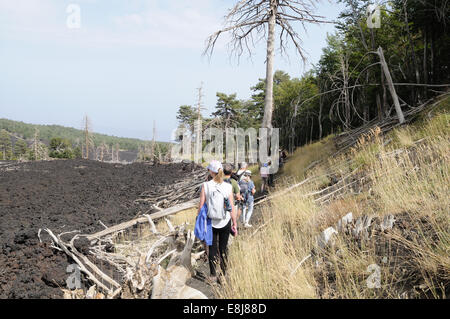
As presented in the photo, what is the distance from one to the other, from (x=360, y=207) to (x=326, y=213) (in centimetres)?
59

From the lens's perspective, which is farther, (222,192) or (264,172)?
(264,172)

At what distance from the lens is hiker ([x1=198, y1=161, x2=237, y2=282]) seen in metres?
4.36

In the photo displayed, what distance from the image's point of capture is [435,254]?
2.93 metres

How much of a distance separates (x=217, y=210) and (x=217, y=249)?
24.6 inches

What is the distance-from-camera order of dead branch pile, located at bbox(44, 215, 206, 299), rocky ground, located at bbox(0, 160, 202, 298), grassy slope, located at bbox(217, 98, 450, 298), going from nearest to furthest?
1. grassy slope, located at bbox(217, 98, 450, 298)
2. dead branch pile, located at bbox(44, 215, 206, 299)
3. rocky ground, located at bbox(0, 160, 202, 298)

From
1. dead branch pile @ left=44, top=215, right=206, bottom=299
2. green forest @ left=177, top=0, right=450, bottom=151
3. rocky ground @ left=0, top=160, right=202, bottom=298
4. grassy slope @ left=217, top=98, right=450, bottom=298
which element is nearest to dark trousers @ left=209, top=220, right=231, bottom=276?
grassy slope @ left=217, top=98, right=450, bottom=298

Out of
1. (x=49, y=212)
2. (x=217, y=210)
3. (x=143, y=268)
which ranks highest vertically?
(x=217, y=210)

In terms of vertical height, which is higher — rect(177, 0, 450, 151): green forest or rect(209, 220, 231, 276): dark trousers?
rect(177, 0, 450, 151): green forest

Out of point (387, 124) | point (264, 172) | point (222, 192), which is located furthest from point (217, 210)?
point (387, 124)

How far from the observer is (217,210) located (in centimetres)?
434

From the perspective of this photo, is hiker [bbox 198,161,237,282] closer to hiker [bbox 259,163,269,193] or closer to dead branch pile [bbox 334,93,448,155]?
dead branch pile [bbox 334,93,448,155]

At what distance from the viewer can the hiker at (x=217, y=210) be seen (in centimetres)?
436


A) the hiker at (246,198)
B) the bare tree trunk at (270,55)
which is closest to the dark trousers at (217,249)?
the hiker at (246,198)

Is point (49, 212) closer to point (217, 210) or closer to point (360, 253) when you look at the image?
point (217, 210)
